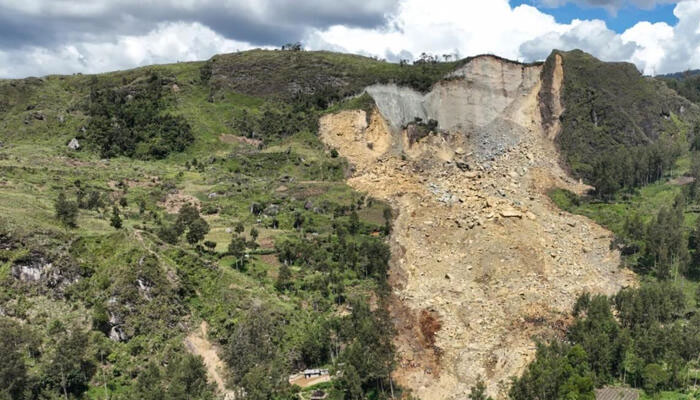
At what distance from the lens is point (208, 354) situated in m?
48.9

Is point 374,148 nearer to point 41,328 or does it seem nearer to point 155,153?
point 155,153

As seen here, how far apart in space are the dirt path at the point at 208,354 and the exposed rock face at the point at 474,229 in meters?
15.9

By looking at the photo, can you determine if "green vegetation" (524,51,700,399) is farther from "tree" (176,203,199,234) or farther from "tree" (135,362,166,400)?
"tree" (176,203,199,234)

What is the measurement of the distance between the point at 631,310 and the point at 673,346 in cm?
540

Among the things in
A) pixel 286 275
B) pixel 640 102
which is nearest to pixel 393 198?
pixel 286 275

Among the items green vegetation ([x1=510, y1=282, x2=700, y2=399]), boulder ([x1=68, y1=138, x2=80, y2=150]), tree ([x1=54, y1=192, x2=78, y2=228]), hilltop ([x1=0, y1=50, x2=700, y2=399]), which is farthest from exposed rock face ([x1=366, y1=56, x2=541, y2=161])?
tree ([x1=54, y1=192, x2=78, y2=228])

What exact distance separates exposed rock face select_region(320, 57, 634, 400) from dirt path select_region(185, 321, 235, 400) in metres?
15.9

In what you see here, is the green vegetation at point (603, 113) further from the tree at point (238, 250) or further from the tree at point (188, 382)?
the tree at point (188, 382)

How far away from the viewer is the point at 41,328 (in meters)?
44.8

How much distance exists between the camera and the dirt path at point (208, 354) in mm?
46406

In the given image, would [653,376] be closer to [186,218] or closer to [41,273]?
[186,218]

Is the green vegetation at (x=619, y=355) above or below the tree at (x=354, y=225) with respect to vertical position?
below

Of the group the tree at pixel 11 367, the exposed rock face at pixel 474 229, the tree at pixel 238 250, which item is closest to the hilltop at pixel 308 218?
the tree at pixel 11 367

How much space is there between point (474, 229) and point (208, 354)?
37.9 meters
